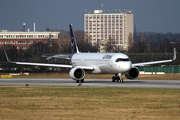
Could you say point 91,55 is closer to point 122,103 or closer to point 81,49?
point 122,103

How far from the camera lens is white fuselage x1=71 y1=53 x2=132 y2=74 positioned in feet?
140

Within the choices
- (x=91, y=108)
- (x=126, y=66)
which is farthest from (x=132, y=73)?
(x=91, y=108)

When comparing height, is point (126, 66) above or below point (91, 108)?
above

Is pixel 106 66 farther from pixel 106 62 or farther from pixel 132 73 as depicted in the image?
pixel 132 73

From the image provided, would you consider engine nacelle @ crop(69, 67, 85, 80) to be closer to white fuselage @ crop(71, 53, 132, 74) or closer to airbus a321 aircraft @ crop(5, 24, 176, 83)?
airbus a321 aircraft @ crop(5, 24, 176, 83)

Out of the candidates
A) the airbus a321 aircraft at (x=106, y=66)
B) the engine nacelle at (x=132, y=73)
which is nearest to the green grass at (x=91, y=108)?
the airbus a321 aircraft at (x=106, y=66)

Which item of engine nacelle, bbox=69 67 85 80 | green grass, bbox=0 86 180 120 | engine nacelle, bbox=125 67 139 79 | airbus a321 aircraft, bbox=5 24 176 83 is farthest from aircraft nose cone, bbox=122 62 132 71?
green grass, bbox=0 86 180 120

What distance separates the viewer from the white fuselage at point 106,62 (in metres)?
42.8

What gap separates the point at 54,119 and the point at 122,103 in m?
6.37

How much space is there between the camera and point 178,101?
22.2 m

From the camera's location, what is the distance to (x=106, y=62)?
147 feet

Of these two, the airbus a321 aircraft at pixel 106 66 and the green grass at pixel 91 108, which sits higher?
the airbus a321 aircraft at pixel 106 66

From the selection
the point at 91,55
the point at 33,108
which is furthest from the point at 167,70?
the point at 33,108

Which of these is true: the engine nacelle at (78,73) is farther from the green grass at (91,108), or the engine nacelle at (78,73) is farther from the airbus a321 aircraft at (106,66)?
the green grass at (91,108)
